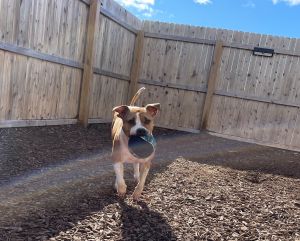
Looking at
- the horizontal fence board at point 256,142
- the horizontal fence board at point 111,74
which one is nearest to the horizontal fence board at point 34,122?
the horizontal fence board at point 111,74

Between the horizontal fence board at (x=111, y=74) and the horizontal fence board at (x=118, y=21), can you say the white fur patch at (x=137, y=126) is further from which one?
the horizontal fence board at (x=118, y=21)

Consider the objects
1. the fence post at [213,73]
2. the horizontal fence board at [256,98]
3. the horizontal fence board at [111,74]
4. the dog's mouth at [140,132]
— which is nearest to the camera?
the dog's mouth at [140,132]

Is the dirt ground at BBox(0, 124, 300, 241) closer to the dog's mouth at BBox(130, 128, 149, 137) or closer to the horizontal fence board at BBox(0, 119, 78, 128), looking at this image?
the horizontal fence board at BBox(0, 119, 78, 128)

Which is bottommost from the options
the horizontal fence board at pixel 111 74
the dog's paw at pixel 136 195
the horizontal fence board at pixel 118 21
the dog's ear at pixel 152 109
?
the dog's paw at pixel 136 195

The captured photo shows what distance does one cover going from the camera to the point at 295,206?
4457 millimetres

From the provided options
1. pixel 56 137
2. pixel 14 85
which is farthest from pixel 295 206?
pixel 14 85

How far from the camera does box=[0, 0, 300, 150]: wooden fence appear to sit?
7.32m

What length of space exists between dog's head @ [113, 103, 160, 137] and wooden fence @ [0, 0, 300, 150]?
333 centimetres

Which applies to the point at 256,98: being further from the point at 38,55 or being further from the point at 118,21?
the point at 38,55

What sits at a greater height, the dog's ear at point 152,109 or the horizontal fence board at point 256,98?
the horizontal fence board at point 256,98

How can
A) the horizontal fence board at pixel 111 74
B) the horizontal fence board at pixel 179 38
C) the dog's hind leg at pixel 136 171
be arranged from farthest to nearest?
the horizontal fence board at pixel 179 38, the horizontal fence board at pixel 111 74, the dog's hind leg at pixel 136 171

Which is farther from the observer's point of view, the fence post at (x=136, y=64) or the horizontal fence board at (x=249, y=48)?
the fence post at (x=136, y=64)

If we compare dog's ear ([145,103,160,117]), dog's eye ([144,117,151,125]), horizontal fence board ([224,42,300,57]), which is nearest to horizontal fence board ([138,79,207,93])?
horizontal fence board ([224,42,300,57])

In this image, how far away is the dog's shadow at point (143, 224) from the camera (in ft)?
10.3
